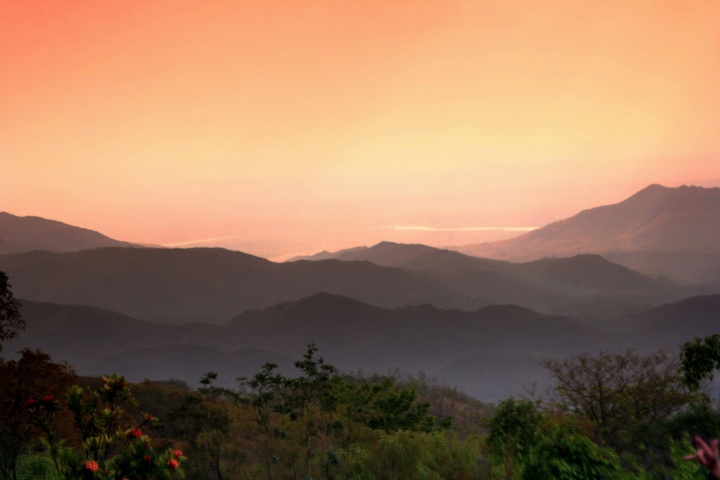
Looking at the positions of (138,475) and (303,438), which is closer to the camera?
(138,475)

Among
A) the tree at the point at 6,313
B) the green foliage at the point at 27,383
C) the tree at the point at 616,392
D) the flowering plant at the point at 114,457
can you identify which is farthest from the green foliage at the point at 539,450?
the tree at the point at 6,313

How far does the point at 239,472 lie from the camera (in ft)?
51.9

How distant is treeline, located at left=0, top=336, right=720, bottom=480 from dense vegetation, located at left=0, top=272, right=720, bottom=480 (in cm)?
4

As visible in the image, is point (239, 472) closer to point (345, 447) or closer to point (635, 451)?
point (345, 447)

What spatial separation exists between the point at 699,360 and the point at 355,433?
10.0 meters

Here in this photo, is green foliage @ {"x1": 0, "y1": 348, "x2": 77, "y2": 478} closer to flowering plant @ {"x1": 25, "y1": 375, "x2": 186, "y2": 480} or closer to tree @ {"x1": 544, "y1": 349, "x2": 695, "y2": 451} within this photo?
flowering plant @ {"x1": 25, "y1": 375, "x2": 186, "y2": 480}

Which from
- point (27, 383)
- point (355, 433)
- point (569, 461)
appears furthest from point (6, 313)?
point (569, 461)

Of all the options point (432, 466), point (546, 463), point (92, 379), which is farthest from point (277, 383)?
point (92, 379)

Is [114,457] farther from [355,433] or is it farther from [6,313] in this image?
[6,313]

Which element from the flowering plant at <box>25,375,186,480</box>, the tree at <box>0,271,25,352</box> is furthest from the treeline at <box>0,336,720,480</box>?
the tree at <box>0,271,25,352</box>

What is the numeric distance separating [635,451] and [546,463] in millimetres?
8353

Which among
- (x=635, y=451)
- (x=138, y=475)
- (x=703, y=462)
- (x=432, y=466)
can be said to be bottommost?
(x=635, y=451)

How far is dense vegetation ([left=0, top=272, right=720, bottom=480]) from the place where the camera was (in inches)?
331

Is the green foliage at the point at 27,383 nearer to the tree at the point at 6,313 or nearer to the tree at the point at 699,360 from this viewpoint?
the tree at the point at 6,313
